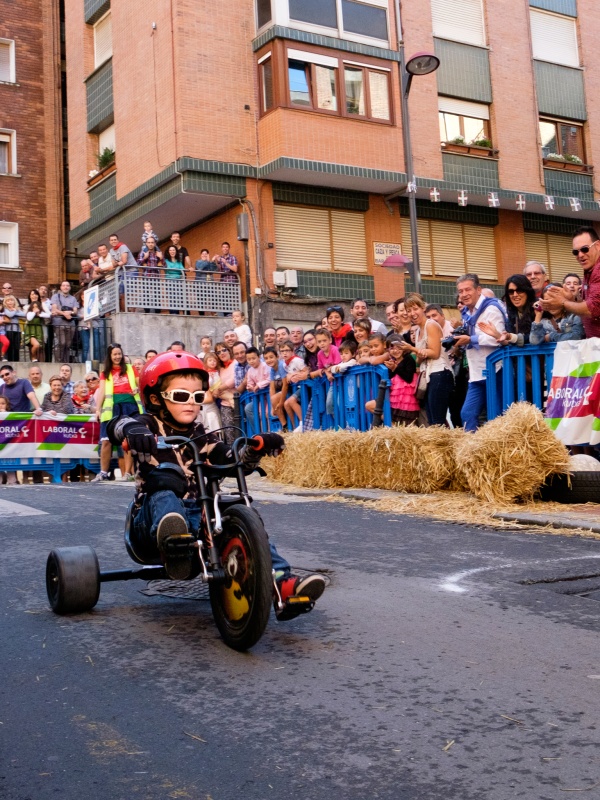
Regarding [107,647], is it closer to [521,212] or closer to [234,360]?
[234,360]

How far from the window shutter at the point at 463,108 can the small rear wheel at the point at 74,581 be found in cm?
2381

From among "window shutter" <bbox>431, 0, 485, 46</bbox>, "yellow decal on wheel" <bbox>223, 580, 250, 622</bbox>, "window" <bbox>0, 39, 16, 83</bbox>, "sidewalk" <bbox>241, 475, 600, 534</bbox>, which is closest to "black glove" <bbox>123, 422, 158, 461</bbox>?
"yellow decal on wheel" <bbox>223, 580, 250, 622</bbox>

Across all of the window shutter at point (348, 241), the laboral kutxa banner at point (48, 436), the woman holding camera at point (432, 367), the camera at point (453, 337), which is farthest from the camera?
the window shutter at point (348, 241)

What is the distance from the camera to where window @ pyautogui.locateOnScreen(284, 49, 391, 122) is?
2420 centimetres

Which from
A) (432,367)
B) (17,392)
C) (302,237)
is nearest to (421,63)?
(302,237)

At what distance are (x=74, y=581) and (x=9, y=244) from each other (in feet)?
87.5

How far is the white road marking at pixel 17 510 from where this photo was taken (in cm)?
845

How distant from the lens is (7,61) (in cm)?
3028

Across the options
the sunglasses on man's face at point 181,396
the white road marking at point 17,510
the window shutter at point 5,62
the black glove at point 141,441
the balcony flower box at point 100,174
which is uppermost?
the window shutter at point 5,62

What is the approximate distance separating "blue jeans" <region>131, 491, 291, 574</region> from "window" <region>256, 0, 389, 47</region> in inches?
839

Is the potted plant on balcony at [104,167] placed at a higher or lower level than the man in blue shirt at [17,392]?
higher

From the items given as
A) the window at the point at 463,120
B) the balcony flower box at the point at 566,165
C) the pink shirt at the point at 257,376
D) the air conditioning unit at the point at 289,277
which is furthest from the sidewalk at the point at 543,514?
the balcony flower box at the point at 566,165

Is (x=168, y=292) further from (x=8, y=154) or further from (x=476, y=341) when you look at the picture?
(x=476, y=341)

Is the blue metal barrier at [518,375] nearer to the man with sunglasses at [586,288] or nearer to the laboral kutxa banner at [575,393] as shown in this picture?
the laboral kutxa banner at [575,393]
